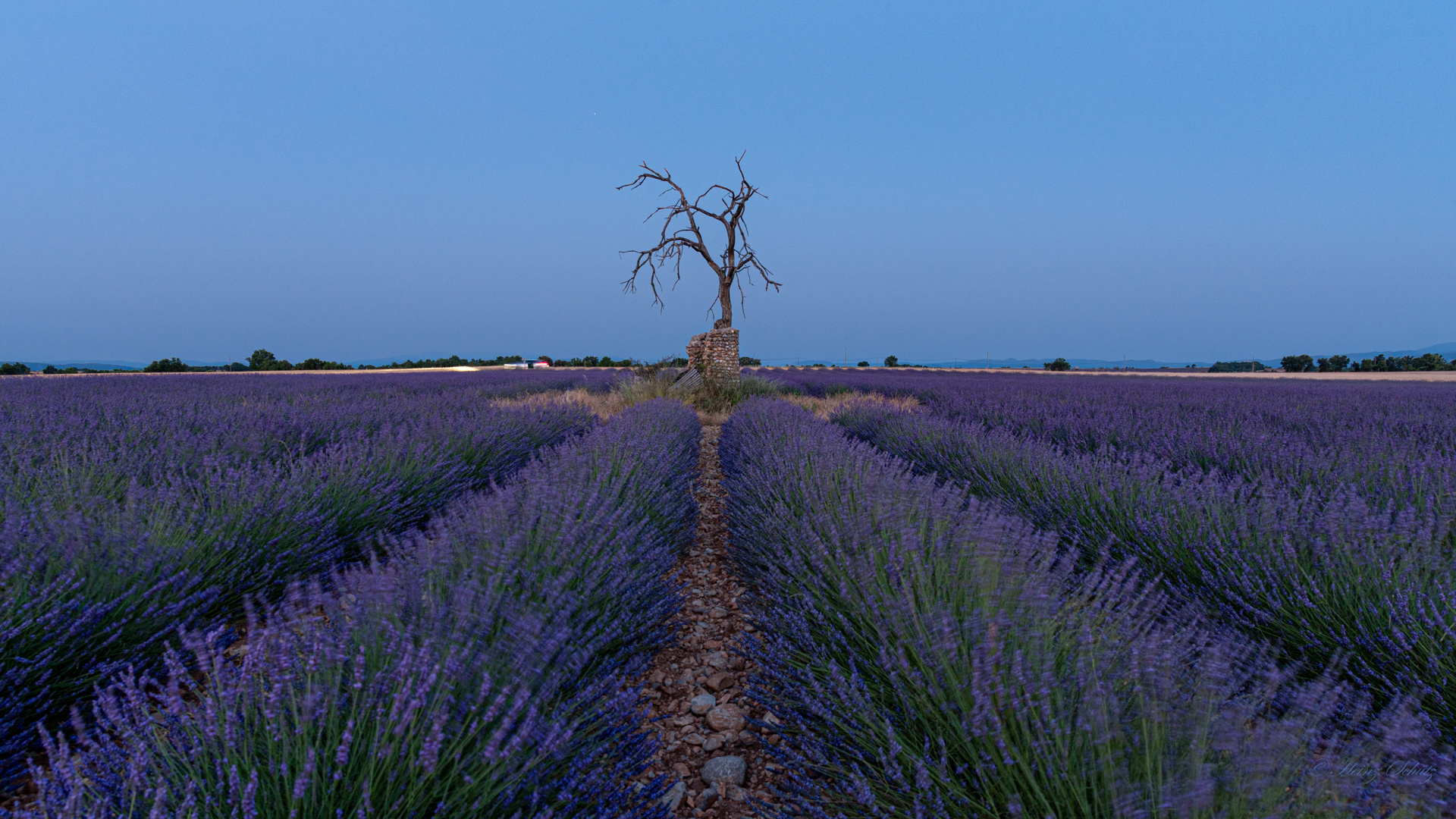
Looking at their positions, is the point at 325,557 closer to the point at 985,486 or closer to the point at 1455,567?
the point at 985,486

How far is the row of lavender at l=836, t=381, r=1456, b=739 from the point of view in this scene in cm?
169

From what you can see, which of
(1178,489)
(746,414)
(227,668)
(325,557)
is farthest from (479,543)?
(746,414)

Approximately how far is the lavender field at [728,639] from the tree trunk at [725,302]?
8.08m

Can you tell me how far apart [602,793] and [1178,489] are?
292 centimetres

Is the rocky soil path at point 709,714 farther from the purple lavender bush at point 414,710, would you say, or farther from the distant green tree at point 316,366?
the distant green tree at point 316,366

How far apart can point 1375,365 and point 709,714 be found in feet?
142

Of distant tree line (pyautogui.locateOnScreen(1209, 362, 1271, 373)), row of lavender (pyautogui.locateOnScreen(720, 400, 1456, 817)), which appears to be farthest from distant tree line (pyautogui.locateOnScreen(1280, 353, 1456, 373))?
row of lavender (pyautogui.locateOnScreen(720, 400, 1456, 817))

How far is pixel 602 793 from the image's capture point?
1.16 meters

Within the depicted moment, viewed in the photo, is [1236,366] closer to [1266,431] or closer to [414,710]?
[1266,431]

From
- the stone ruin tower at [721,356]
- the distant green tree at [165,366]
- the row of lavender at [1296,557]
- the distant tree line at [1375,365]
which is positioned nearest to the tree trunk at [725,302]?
the stone ruin tower at [721,356]

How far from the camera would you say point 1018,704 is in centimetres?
106

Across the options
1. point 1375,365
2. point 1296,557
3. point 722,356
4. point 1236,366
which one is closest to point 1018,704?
point 1296,557

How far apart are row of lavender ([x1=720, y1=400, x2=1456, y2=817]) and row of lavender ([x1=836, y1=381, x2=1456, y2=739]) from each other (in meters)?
0.17

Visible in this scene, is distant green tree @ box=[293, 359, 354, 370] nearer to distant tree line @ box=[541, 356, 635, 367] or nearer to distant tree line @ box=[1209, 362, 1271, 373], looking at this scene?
distant tree line @ box=[541, 356, 635, 367]
